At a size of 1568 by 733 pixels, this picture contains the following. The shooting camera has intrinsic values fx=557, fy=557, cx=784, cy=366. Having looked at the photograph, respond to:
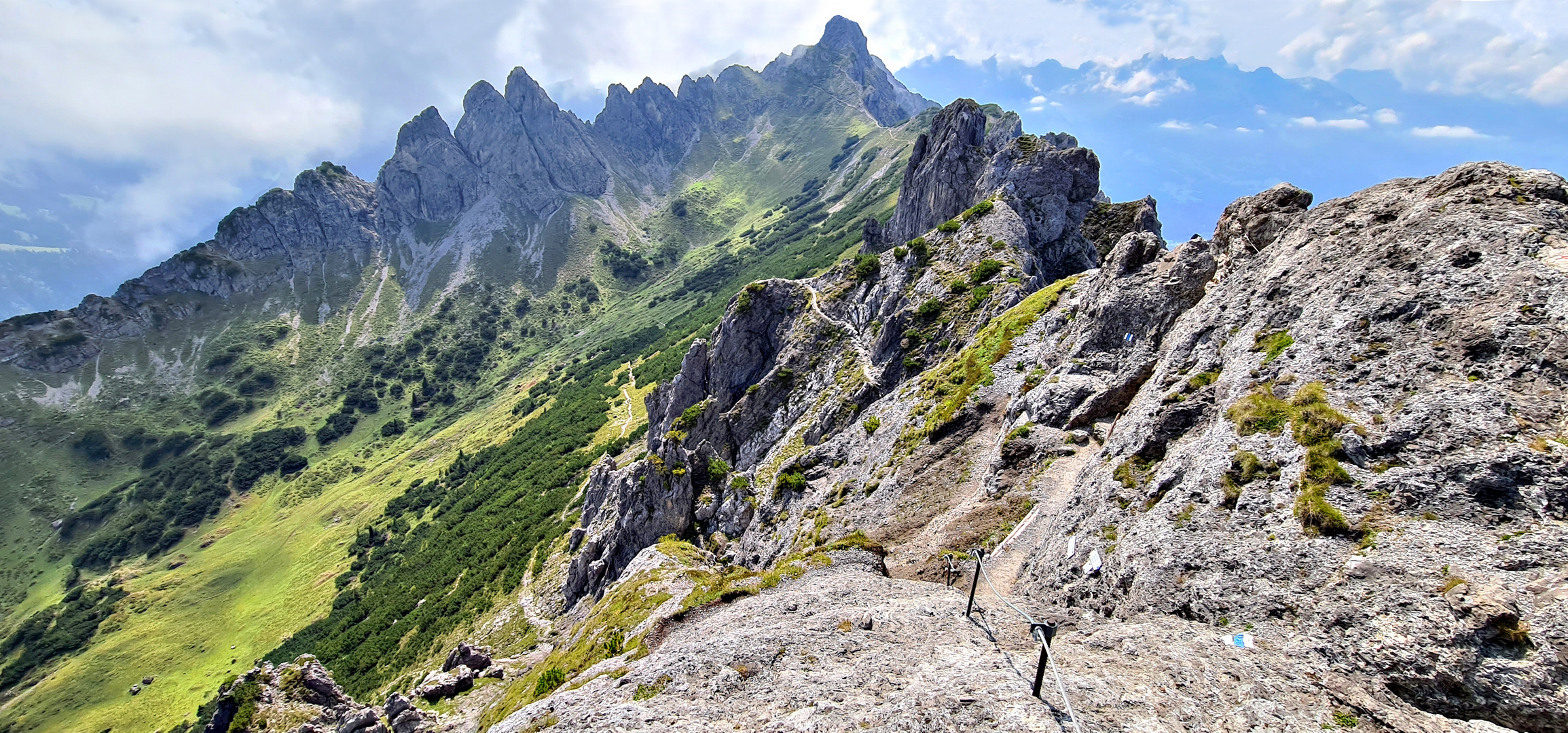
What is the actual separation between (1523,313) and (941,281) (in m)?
49.7

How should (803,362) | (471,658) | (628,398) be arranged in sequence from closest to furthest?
1. (471,658)
2. (803,362)
3. (628,398)

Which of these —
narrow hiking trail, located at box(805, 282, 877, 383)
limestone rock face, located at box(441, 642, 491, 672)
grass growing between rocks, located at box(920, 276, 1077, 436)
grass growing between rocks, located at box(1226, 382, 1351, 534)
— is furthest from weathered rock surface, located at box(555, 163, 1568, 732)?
limestone rock face, located at box(441, 642, 491, 672)

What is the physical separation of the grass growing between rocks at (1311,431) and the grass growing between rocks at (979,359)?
22.1m

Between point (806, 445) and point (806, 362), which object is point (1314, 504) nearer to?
point (806, 445)

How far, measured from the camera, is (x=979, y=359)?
48.0 m

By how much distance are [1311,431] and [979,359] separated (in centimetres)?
2932

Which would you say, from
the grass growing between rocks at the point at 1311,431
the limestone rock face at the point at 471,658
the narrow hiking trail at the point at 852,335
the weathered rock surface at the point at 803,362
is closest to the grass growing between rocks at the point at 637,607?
the weathered rock surface at the point at 803,362

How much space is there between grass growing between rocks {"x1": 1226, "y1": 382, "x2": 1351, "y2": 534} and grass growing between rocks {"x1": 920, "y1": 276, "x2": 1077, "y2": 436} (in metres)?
22.1

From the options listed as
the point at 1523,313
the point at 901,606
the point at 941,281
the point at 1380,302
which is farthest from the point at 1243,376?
the point at 941,281

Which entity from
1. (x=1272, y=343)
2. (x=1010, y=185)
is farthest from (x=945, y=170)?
(x=1272, y=343)

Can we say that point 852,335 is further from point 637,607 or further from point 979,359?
point 637,607

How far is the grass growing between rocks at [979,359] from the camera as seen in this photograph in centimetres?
4425

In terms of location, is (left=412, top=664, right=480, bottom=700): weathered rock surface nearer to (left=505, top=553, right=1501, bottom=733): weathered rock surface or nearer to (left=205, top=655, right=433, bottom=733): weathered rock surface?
(left=205, top=655, right=433, bottom=733): weathered rock surface

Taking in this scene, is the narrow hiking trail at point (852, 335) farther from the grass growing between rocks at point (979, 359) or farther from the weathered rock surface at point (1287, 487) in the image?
the weathered rock surface at point (1287, 487)
